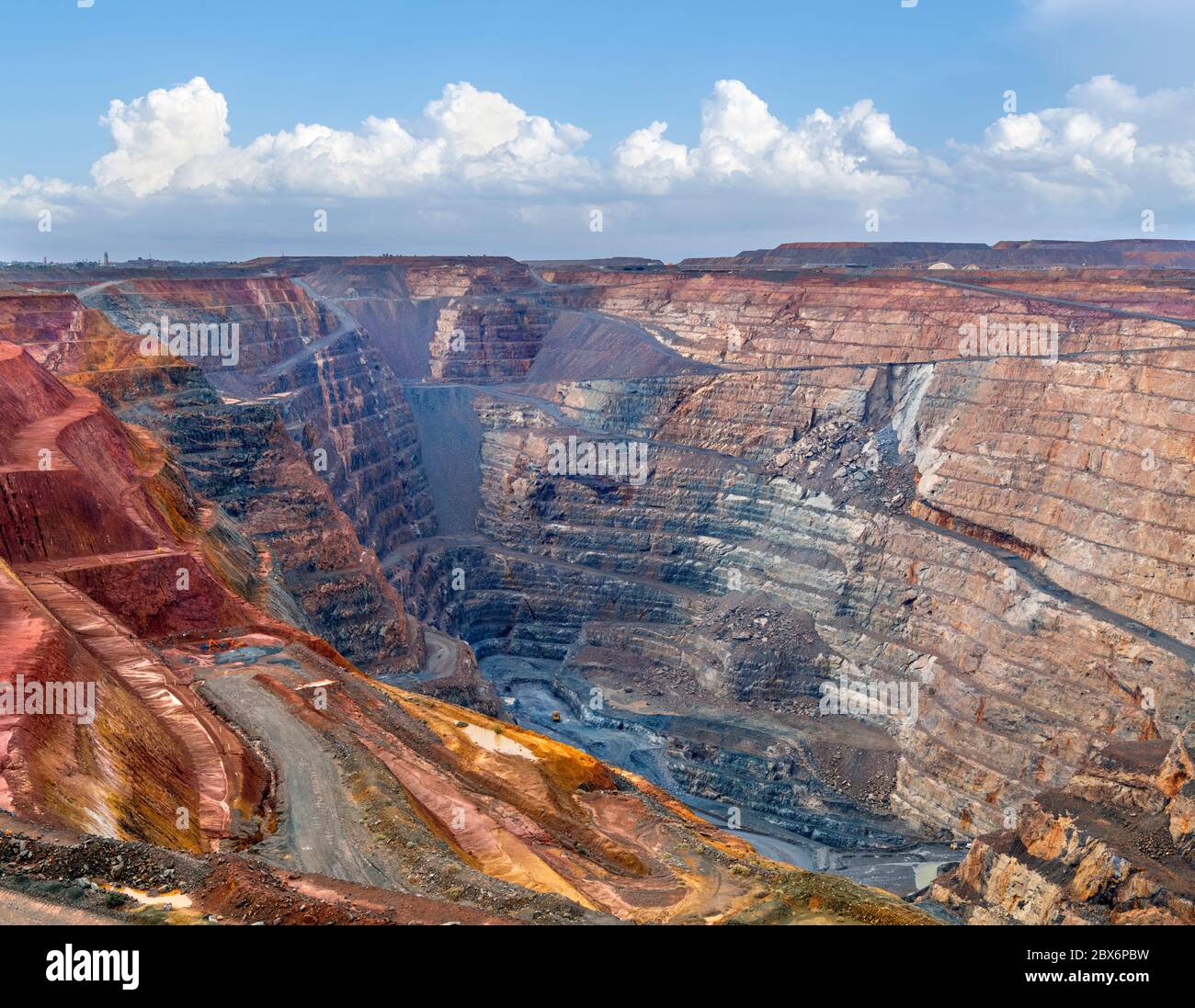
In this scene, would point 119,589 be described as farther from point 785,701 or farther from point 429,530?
point 429,530

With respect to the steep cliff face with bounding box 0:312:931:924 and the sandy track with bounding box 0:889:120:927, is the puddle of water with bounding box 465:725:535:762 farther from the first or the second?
the sandy track with bounding box 0:889:120:927

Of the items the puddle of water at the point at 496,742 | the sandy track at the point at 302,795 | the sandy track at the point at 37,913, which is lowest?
the puddle of water at the point at 496,742

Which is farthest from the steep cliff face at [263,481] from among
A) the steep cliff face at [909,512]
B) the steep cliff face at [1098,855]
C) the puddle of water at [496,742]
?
the steep cliff face at [1098,855]

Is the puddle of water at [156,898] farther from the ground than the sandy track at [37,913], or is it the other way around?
the sandy track at [37,913]

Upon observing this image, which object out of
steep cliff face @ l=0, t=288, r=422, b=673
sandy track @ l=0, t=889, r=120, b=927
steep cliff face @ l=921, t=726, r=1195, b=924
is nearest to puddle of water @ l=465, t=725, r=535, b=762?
steep cliff face @ l=921, t=726, r=1195, b=924

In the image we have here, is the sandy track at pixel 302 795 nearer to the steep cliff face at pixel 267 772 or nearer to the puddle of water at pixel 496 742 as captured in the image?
the steep cliff face at pixel 267 772

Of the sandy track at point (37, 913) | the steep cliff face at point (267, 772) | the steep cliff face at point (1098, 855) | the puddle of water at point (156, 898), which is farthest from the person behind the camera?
the steep cliff face at point (1098, 855)

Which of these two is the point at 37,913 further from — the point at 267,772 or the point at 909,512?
the point at 909,512

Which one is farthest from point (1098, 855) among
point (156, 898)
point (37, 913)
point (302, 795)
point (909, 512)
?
point (909, 512)

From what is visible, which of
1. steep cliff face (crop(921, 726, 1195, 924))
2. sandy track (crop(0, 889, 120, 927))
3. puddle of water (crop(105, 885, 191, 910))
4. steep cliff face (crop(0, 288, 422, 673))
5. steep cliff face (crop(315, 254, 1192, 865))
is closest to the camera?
sandy track (crop(0, 889, 120, 927))

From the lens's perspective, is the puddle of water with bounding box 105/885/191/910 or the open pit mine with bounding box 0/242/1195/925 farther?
the open pit mine with bounding box 0/242/1195/925
